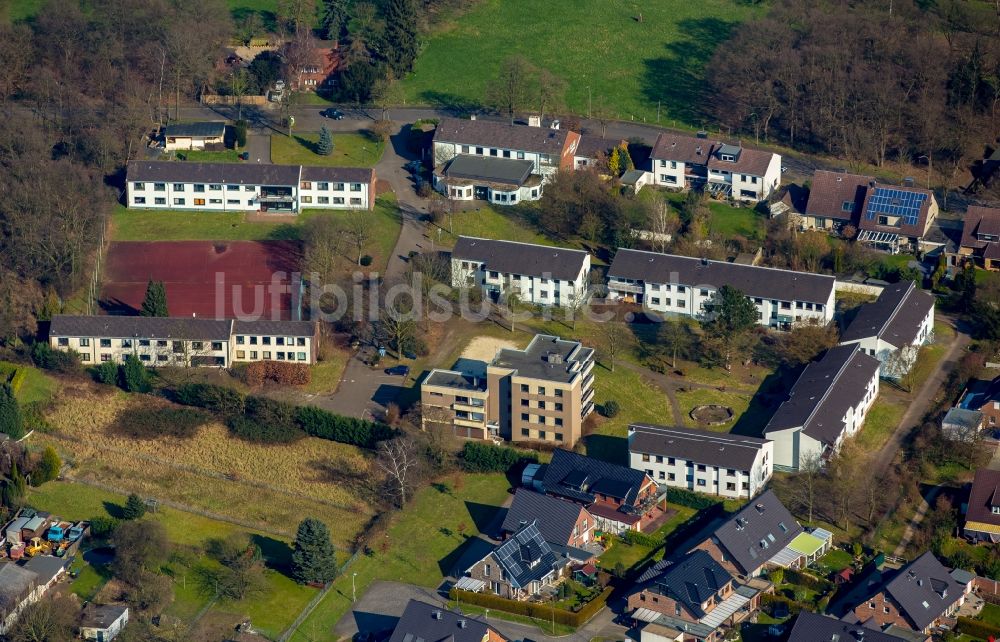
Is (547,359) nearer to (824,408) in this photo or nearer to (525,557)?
(824,408)

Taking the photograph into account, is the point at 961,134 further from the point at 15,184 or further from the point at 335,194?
the point at 15,184

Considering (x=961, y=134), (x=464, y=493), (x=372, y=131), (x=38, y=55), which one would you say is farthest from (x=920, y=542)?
(x=38, y=55)

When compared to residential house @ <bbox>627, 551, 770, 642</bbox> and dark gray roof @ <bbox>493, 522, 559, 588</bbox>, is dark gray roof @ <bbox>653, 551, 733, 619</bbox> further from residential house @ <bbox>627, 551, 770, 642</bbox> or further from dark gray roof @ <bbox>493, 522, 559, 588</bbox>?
dark gray roof @ <bbox>493, 522, 559, 588</bbox>

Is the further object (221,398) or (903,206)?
(903,206)

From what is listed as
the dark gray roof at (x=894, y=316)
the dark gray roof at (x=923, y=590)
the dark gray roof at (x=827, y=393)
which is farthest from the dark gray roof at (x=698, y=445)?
the dark gray roof at (x=894, y=316)

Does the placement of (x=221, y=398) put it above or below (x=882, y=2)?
below

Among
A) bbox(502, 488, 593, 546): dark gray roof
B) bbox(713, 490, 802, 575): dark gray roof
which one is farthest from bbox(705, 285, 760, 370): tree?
bbox(502, 488, 593, 546): dark gray roof

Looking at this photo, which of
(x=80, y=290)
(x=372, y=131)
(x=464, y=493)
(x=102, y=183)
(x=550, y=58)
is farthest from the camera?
(x=550, y=58)
